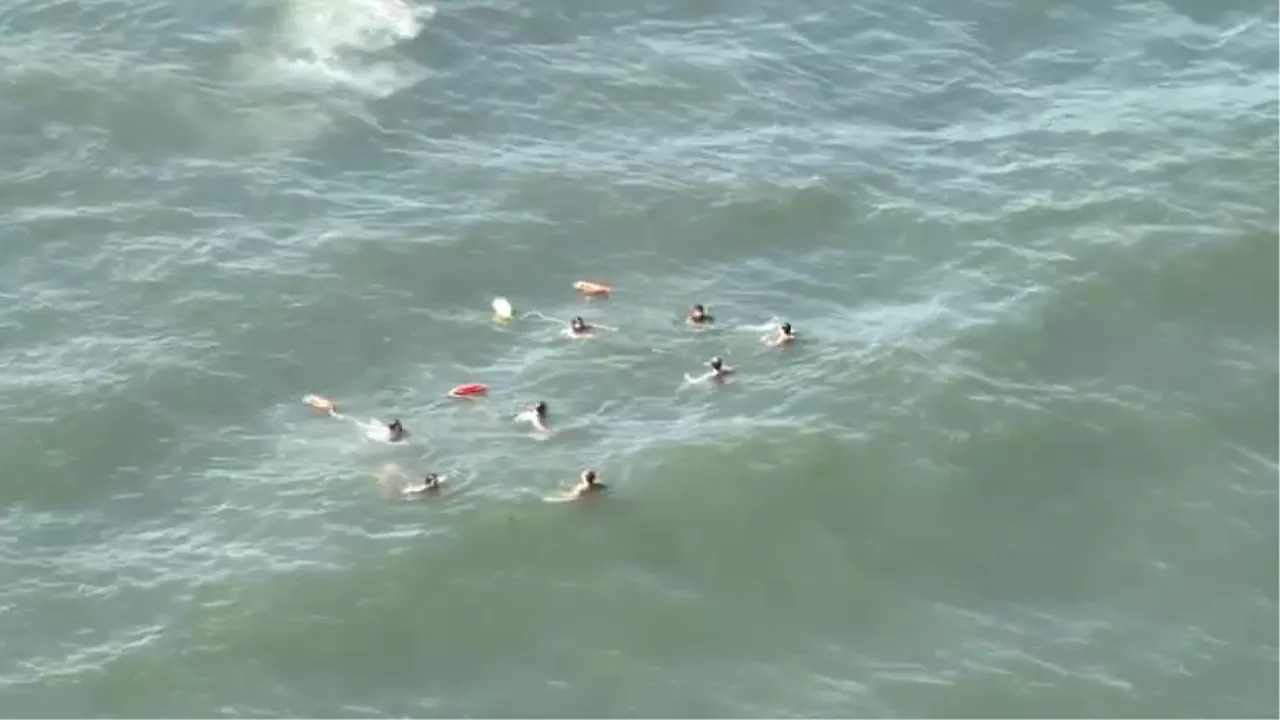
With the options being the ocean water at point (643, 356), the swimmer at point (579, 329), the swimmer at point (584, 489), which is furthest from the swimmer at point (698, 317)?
the swimmer at point (584, 489)

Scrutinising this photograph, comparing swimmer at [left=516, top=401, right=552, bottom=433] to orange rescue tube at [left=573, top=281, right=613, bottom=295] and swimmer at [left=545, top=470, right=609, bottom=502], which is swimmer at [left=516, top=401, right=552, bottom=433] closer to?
swimmer at [left=545, top=470, right=609, bottom=502]

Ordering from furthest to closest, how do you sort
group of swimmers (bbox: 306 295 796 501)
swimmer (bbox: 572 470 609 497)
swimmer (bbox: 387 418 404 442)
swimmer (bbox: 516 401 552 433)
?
swimmer (bbox: 516 401 552 433)
swimmer (bbox: 387 418 404 442)
group of swimmers (bbox: 306 295 796 501)
swimmer (bbox: 572 470 609 497)

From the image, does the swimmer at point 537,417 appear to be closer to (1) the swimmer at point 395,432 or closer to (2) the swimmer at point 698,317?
(1) the swimmer at point 395,432

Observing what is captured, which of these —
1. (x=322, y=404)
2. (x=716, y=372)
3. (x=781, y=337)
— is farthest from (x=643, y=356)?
(x=322, y=404)

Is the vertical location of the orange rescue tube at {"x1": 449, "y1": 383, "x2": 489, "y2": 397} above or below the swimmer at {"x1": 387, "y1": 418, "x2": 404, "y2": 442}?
above

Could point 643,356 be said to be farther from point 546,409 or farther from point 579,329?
point 546,409

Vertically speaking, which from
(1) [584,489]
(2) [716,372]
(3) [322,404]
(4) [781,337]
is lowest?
(1) [584,489]

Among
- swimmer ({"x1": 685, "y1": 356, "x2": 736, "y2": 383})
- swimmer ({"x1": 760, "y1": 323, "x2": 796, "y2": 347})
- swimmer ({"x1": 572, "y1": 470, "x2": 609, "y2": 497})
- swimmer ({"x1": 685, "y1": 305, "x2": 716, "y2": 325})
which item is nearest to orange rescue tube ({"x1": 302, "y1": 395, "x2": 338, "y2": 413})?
swimmer ({"x1": 572, "y1": 470, "x2": 609, "y2": 497})
